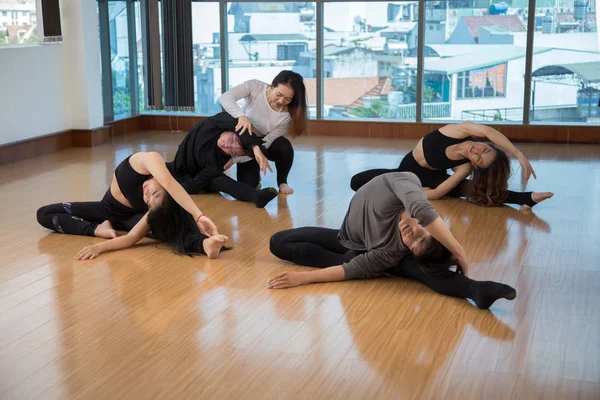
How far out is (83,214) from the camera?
4.61m

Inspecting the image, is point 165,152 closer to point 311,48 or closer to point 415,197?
point 311,48

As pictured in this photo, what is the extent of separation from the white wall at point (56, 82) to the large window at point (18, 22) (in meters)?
0.10

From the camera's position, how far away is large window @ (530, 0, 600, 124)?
7.52 metres

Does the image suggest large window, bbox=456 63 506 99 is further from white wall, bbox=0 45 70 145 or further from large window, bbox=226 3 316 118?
white wall, bbox=0 45 70 145

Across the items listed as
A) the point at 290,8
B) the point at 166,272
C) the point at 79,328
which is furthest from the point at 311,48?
the point at 79,328

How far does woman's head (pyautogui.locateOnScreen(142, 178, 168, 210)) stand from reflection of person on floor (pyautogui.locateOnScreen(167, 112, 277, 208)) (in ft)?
4.46

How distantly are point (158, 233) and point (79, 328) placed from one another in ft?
3.50

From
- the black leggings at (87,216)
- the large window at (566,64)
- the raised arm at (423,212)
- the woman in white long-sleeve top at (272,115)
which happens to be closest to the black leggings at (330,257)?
the raised arm at (423,212)

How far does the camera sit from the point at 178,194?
398 centimetres

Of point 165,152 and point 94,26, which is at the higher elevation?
point 94,26

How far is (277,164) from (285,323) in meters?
2.68

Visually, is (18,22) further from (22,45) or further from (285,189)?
(285,189)

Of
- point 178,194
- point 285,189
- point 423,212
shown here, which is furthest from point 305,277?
point 285,189

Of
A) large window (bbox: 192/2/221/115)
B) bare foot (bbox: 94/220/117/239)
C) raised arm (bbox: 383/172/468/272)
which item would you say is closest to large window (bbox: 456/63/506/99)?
large window (bbox: 192/2/221/115)
